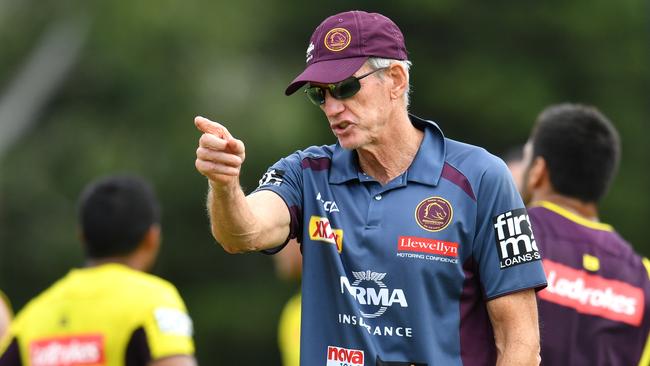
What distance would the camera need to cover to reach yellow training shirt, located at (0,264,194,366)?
714 centimetres

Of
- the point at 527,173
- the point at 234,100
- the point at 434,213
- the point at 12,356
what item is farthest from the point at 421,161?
the point at 234,100

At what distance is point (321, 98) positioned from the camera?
5.88 metres

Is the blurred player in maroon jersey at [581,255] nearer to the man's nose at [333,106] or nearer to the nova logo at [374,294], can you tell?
the nova logo at [374,294]

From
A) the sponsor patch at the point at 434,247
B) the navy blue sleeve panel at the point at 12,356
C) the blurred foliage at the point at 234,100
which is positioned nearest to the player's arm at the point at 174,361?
the navy blue sleeve panel at the point at 12,356

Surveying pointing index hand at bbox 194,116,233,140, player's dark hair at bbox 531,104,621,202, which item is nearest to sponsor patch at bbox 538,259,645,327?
player's dark hair at bbox 531,104,621,202

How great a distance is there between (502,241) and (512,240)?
4cm

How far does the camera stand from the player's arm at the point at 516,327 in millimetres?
5684

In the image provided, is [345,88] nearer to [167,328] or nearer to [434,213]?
[434,213]

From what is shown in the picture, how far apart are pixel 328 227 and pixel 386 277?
33 centimetres

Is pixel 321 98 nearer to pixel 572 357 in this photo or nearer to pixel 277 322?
pixel 572 357

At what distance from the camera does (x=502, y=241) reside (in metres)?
5.76

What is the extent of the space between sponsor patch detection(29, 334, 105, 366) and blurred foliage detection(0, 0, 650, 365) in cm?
1557

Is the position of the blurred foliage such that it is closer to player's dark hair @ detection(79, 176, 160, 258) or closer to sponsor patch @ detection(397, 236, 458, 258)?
player's dark hair @ detection(79, 176, 160, 258)

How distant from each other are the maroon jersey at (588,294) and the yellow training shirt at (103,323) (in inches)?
69.2
